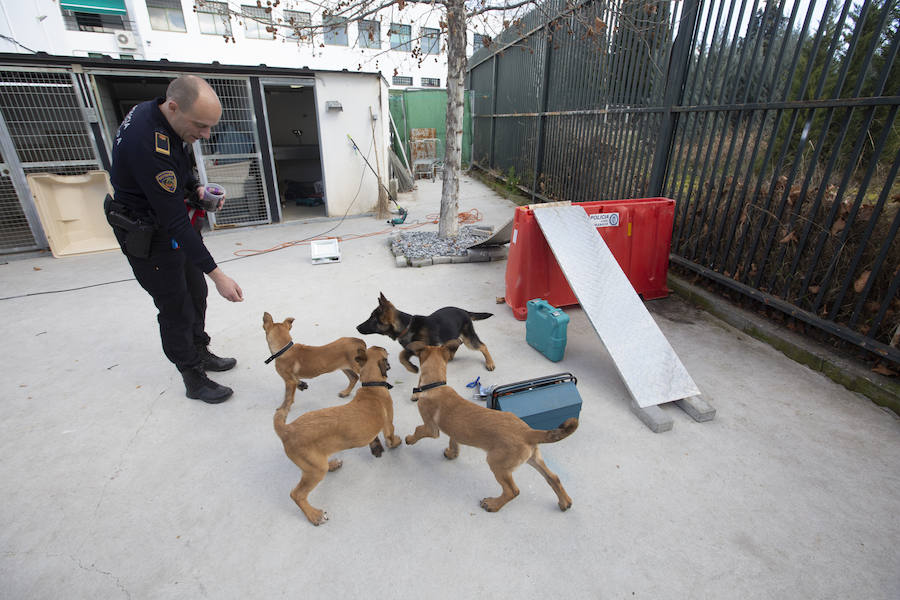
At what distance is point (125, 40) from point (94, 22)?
1.40 m

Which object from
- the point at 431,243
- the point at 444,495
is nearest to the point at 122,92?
the point at 431,243

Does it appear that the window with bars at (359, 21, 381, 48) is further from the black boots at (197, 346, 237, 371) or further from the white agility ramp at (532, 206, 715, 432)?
the black boots at (197, 346, 237, 371)

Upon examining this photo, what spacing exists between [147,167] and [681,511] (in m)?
3.38

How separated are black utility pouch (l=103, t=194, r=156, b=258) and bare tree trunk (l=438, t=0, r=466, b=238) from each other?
4.32 meters

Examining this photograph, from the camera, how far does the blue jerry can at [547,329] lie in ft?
10.4

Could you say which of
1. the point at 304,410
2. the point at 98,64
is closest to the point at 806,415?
the point at 304,410

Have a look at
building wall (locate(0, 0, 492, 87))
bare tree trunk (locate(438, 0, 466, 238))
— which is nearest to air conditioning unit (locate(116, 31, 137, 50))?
building wall (locate(0, 0, 492, 87))

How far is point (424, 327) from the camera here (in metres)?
3.04

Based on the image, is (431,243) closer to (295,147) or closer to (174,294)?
(174,294)

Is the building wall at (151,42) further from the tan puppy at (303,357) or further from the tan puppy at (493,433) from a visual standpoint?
the tan puppy at (493,433)

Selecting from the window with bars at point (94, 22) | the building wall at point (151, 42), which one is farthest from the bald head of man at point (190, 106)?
the window with bars at point (94, 22)

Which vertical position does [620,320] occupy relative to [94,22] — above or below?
below

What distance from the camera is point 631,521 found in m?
1.94

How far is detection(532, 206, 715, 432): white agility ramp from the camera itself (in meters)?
2.68
